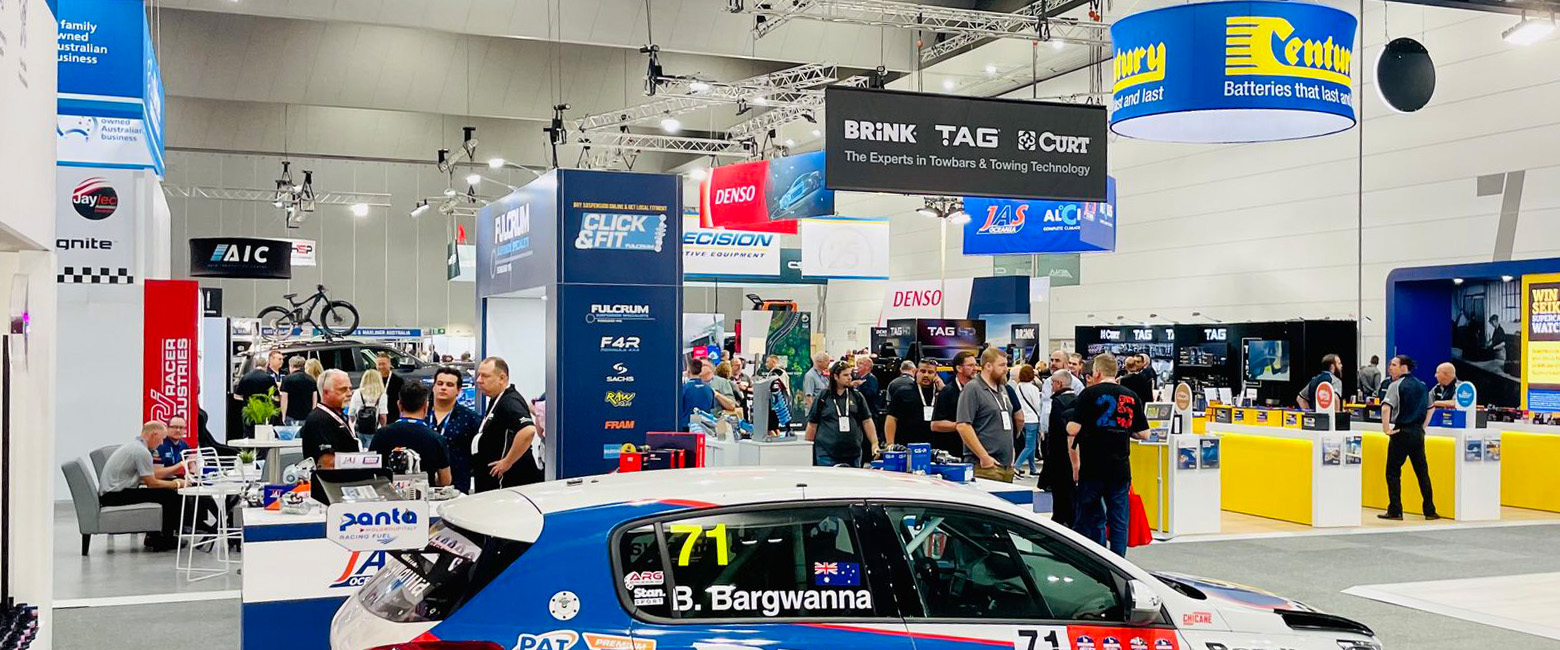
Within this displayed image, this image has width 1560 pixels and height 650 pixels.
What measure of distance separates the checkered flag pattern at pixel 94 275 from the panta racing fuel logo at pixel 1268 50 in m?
10.4

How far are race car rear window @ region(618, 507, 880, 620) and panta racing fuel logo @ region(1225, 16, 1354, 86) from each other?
5.01 m

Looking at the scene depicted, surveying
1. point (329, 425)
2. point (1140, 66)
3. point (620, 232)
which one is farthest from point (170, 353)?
point (1140, 66)

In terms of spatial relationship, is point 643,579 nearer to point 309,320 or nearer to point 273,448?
point 273,448

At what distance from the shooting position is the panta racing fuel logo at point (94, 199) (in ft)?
40.3

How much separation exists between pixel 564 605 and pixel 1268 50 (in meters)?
5.83

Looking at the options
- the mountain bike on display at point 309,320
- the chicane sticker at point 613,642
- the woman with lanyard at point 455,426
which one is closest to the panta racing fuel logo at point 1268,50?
the woman with lanyard at point 455,426

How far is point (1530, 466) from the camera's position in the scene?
477 inches

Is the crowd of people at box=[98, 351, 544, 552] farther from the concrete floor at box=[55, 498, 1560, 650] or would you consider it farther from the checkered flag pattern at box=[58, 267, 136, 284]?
the checkered flag pattern at box=[58, 267, 136, 284]

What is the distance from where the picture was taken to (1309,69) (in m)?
7.52

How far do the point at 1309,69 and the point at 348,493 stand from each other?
5861 mm

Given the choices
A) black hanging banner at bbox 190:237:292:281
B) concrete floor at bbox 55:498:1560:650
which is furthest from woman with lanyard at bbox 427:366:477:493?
black hanging banner at bbox 190:237:292:281

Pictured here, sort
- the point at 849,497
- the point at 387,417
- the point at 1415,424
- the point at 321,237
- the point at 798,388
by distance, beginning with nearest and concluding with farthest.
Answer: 1. the point at 849,497
2. the point at 1415,424
3. the point at 798,388
4. the point at 387,417
5. the point at 321,237

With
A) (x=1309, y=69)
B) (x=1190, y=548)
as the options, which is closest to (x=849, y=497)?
(x=1309, y=69)

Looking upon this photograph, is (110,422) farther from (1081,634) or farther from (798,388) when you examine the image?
(1081,634)
